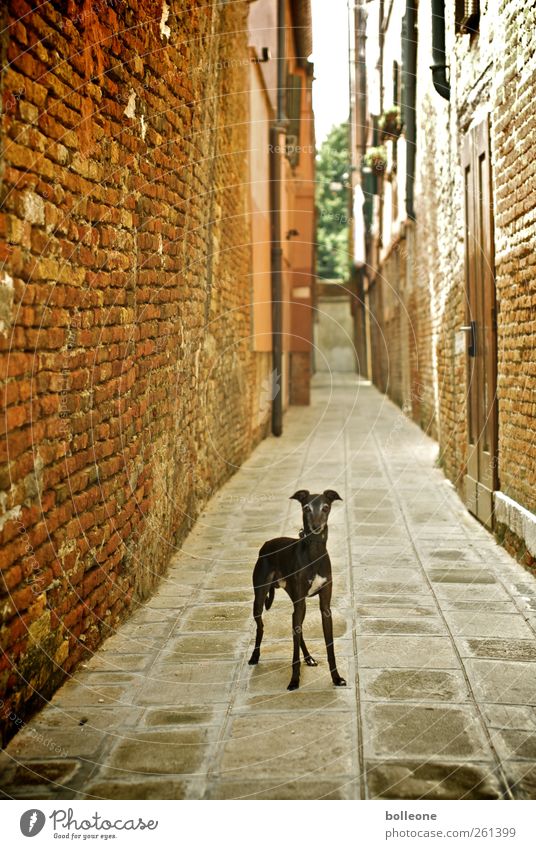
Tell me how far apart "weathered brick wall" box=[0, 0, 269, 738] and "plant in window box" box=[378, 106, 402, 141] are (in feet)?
26.4

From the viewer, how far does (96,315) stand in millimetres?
3867

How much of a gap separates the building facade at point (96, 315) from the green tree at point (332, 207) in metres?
31.5

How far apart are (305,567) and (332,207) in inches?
1497

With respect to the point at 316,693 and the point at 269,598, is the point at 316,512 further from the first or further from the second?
the point at 316,693

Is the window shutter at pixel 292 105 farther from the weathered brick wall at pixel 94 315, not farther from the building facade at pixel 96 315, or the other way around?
the weathered brick wall at pixel 94 315

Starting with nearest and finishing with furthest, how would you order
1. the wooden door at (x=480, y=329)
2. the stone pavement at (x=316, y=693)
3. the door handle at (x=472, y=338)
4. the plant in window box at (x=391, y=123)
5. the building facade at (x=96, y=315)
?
the stone pavement at (x=316, y=693)
the building facade at (x=96, y=315)
the wooden door at (x=480, y=329)
the door handle at (x=472, y=338)
the plant in window box at (x=391, y=123)


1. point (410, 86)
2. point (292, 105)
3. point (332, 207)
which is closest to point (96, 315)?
point (410, 86)

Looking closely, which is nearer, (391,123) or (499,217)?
(499,217)

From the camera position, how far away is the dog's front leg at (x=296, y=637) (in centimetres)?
333

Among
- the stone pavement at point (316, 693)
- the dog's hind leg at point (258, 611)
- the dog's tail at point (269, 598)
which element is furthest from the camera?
the dog's tail at point (269, 598)

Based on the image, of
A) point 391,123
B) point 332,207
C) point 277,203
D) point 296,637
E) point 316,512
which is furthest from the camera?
point 332,207

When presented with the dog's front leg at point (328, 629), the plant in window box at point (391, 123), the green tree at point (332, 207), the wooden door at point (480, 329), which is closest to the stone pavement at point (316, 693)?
the dog's front leg at point (328, 629)

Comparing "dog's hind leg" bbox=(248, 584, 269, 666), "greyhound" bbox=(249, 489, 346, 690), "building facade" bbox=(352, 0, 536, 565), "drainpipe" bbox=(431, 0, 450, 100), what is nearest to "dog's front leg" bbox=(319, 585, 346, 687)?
"greyhound" bbox=(249, 489, 346, 690)
